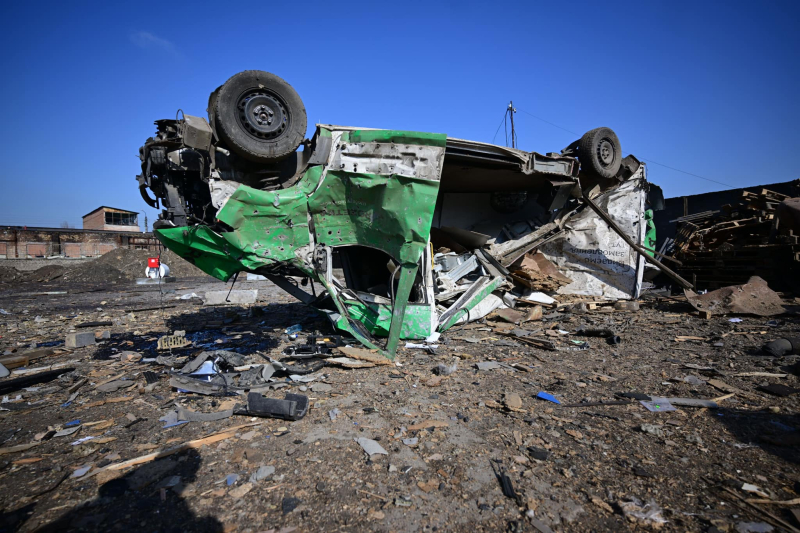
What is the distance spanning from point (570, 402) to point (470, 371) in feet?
4.20

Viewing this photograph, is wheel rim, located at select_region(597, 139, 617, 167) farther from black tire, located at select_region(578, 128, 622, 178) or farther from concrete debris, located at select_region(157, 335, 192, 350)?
concrete debris, located at select_region(157, 335, 192, 350)

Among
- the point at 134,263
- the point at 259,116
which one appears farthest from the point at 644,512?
the point at 134,263

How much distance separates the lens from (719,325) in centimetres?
656

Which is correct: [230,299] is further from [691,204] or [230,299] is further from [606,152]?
[691,204]

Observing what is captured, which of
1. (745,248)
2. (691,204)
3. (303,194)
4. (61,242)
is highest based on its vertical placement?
(691,204)

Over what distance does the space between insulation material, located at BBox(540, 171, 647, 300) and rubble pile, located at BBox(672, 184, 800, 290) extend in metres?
1.24

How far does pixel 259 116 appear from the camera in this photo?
4.84m

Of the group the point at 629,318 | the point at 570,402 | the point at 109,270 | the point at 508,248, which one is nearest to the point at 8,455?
the point at 570,402

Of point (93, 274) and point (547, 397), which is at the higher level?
point (547, 397)

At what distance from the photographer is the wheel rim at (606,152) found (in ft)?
27.3

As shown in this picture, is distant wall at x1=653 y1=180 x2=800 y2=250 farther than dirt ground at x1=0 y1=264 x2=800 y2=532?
Yes

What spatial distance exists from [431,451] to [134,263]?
25537mm

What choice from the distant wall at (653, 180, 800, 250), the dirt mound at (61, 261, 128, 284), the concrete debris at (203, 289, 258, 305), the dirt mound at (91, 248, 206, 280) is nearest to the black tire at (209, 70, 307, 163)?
the concrete debris at (203, 289, 258, 305)

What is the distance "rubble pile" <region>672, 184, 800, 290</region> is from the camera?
8727 mm
